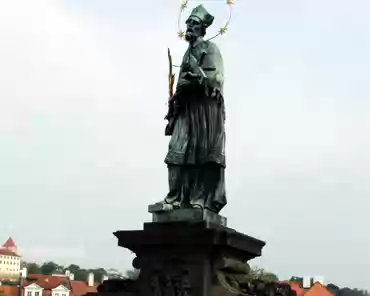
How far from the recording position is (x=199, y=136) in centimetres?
1003

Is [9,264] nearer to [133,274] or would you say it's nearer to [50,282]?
[50,282]

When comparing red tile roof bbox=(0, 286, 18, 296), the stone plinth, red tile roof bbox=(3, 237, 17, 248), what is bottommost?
the stone plinth

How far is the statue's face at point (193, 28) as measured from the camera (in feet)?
34.0

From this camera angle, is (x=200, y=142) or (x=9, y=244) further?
(x=9, y=244)

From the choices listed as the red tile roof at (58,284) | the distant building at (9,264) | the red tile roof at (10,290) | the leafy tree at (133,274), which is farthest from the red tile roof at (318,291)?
the distant building at (9,264)

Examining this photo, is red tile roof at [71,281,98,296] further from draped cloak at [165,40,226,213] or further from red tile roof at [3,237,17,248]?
red tile roof at [3,237,17,248]

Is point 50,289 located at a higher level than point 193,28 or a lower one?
higher

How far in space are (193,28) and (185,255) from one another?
10.6ft

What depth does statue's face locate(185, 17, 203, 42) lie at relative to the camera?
1038 centimetres

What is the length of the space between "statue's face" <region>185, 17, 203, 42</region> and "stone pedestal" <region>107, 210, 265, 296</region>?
250cm

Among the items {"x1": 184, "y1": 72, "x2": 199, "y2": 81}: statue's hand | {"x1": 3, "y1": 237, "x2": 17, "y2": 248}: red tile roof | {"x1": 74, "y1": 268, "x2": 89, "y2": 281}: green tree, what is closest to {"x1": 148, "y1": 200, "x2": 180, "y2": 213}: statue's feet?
{"x1": 184, "y1": 72, "x2": 199, "y2": 81}: statue's hand

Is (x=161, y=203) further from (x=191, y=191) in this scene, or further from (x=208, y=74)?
(x=208, y=74)

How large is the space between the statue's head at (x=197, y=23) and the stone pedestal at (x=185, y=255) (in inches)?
99.0

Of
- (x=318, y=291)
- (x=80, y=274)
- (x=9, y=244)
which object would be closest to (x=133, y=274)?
(x=318, y=291)
